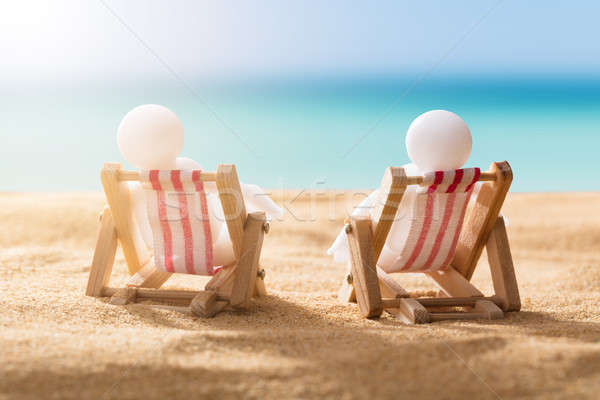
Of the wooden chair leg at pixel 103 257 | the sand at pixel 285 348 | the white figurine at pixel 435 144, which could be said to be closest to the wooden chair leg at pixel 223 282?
the sand at pixel 285 348

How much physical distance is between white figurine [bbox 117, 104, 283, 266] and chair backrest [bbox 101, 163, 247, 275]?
0.29ft

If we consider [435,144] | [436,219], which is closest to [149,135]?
[435,144]

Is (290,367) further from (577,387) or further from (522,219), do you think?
(522,219)

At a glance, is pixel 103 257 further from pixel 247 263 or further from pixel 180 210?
pixel 247 263

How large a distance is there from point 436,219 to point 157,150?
180 centimetres

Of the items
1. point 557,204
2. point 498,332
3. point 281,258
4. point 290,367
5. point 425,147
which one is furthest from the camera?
point 557,204

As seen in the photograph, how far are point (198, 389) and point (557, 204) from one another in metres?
8.68

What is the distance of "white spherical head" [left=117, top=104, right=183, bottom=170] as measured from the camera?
3723mm

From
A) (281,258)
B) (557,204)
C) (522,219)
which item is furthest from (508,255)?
(557,204)

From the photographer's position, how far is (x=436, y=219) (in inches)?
152

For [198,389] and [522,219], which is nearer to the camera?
[198,389]

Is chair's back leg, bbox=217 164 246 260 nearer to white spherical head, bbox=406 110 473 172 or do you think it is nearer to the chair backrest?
the chair backrest

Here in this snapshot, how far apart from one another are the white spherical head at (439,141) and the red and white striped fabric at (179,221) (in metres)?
1.35

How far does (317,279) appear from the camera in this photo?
Answer: 563cm
